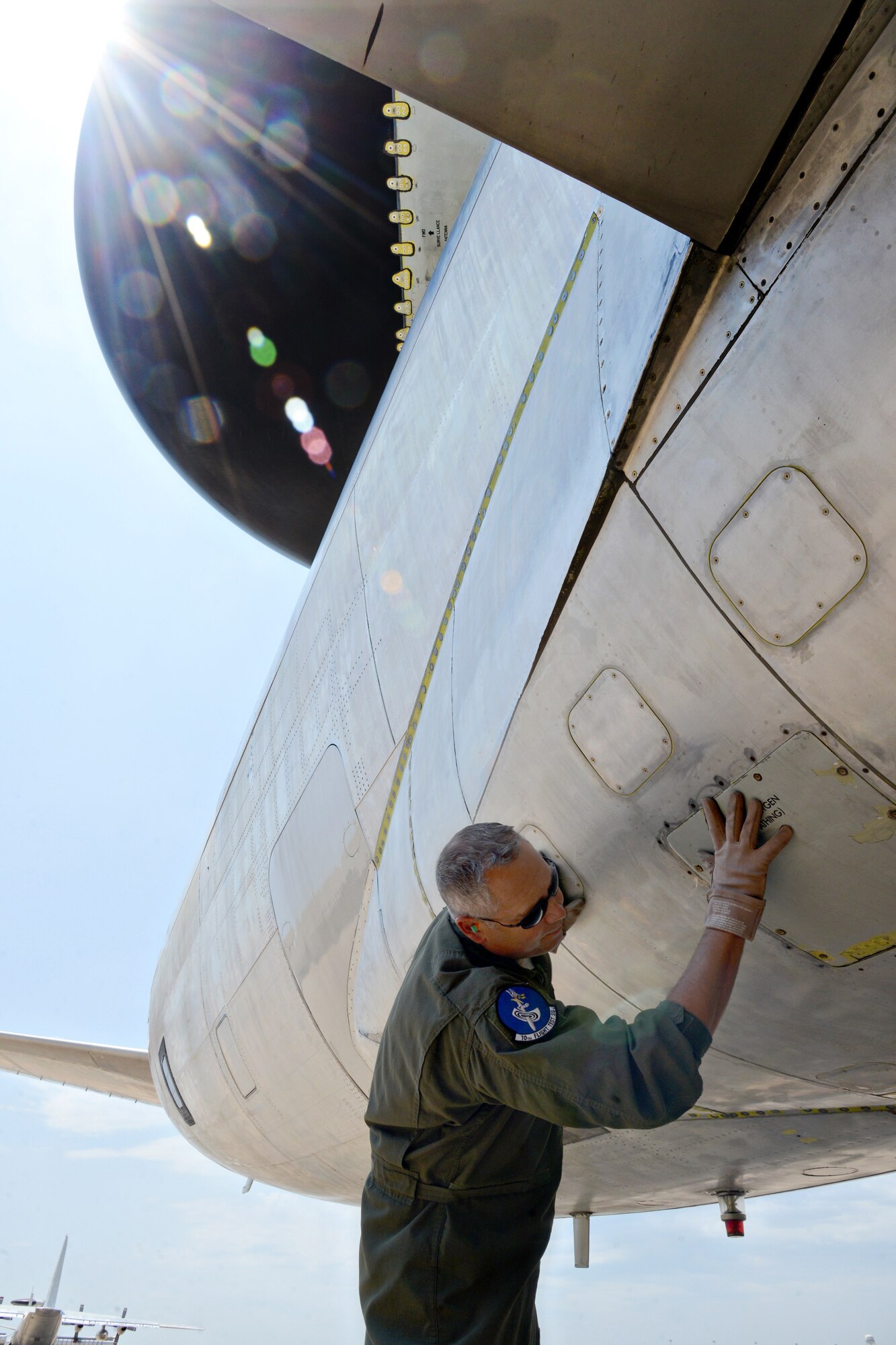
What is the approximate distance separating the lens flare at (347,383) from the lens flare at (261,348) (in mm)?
502

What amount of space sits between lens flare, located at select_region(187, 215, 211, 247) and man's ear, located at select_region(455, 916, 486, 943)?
21.3ft

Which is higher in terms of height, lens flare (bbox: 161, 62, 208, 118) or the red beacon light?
lens flare (bbox: 161, 62, 208, 118)

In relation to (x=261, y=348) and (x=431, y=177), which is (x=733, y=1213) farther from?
(x=261, y=348)

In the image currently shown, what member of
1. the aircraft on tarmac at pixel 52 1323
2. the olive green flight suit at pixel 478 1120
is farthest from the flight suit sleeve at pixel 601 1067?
the aircraft on tarmac at pixel 52 1323

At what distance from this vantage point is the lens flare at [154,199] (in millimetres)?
6949

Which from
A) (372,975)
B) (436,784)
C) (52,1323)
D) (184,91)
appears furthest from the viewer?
(52,1323)

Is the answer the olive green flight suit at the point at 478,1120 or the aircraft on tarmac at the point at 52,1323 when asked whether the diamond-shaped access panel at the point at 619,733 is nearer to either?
the olive green flight suit at the point at 478,1120

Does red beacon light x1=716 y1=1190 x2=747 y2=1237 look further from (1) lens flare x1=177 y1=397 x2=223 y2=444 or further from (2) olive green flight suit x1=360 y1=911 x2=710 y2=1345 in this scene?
(1) lens flare x1=177 y1=397 x2=223 y2=444

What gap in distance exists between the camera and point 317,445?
28.0ft

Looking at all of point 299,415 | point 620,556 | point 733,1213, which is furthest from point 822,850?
point 299,415

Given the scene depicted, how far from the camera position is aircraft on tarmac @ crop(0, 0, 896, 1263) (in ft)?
5.15

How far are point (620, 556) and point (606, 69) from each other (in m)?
0.94

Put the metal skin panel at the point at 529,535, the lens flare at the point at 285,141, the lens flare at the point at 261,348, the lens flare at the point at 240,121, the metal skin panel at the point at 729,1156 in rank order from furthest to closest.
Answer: the lens flare at the point at 261,348 < the lens flare at the point at 285,141 < the lens flare at the point at 240,121 < the metal skin panel at the point at 729,1156 < the metal skin panel at the point at 529,535

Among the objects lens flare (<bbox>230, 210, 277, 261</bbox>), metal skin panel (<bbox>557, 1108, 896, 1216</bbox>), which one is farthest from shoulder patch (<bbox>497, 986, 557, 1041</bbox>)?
lens flare (<bbox>230, 210, 277, 261</bbox>)
